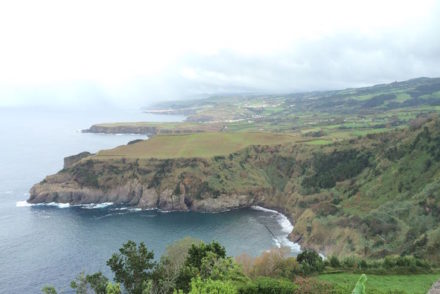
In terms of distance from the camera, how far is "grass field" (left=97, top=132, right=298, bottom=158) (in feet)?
544

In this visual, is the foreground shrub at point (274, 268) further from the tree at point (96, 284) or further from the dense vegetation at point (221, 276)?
the tree at point (96, 284)

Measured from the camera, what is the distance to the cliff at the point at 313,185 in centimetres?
9112

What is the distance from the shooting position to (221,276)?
37969mm

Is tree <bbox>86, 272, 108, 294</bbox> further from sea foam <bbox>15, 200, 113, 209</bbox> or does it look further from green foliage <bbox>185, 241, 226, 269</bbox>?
sea foam <bbox>15, 200, 113, 209</bbox>

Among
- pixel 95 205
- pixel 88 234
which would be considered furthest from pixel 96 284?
pixel 95 205

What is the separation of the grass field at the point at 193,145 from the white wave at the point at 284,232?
39661 mm

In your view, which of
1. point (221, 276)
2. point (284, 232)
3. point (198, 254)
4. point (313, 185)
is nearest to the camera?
point (221, 276)

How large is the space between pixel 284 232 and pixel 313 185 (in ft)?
100

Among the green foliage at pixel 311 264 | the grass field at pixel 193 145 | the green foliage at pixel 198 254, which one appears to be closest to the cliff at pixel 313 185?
the grass field at pixel 193 145

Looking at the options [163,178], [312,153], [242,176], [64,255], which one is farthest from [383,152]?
[64,255]

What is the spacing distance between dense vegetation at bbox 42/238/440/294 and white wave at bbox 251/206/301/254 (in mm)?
47695

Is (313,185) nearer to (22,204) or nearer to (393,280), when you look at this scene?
(393,280)

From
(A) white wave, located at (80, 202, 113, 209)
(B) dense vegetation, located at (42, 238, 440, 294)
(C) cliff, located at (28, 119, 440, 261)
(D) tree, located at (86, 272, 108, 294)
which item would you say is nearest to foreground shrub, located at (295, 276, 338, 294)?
(B) dense vegetation, located at (42, 238, 440, 294)

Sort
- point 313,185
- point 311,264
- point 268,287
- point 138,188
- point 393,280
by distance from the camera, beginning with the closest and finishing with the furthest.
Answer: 1. point 268,287
2. point 393,280
3. point 311,264
4. point 313,185
5. point 138,188
